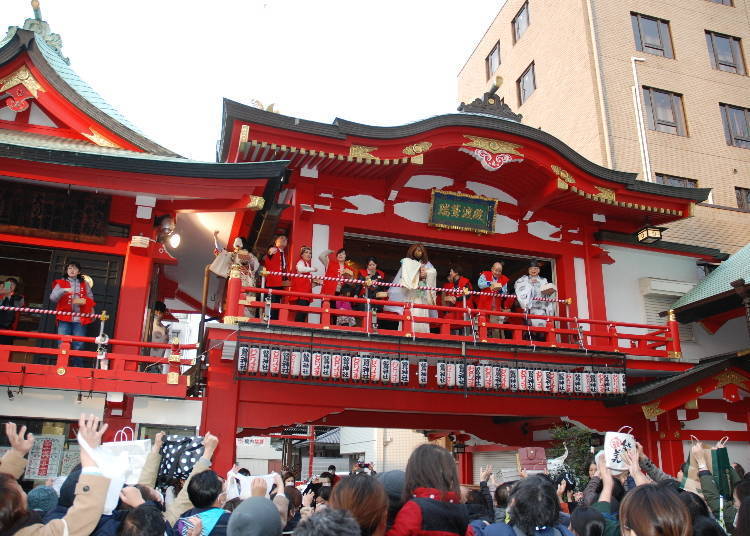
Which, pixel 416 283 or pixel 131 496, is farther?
pixel 416 283

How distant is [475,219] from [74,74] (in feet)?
30.0

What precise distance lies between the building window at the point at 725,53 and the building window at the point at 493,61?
8.22 metres

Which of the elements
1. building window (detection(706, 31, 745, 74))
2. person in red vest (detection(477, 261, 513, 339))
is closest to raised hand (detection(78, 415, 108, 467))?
person in red vest (detection(477, 261, 513, 339))

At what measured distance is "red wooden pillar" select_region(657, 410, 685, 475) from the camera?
1249 cm

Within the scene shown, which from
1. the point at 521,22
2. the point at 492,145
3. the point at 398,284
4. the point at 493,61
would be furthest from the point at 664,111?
the point at 398,284

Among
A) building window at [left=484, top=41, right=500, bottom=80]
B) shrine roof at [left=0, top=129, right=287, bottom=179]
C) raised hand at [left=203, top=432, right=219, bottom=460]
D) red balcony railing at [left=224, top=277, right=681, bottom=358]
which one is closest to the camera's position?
raised hand at [left=203, top=432, right=219, bottom=460]

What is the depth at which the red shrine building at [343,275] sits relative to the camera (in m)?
10.1

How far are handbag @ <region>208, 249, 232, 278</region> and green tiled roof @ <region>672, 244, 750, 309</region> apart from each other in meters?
10.3

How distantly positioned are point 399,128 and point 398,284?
299cm

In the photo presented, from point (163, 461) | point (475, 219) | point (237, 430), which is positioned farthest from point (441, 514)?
point (475, 219)

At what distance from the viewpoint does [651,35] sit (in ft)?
72.9

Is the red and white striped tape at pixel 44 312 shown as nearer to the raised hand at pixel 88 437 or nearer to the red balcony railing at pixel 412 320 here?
the red balcony railing at pixel 412 320

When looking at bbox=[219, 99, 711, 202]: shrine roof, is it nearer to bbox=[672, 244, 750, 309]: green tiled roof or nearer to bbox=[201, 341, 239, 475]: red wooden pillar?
bbox=[672, 244, 750, 309]: green tiled roof

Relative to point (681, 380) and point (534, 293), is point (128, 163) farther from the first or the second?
point (681, 380)
